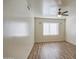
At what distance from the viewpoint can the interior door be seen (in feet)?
15.6

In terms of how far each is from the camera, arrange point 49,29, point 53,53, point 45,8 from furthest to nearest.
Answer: point 45,8 → point 49,29 → point 53,53

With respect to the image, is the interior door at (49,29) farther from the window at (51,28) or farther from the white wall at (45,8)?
the white wall at (45,8)

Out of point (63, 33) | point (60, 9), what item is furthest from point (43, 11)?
point (63, 33)

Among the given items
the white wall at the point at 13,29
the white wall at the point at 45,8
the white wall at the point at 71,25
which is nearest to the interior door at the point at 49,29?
the white wall at the point at 71,25

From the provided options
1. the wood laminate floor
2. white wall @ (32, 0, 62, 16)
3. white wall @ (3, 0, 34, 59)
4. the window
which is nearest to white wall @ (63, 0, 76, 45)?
the window

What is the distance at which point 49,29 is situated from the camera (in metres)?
5.03

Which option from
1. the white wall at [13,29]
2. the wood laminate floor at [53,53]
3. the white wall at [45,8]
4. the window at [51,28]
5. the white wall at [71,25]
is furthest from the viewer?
the white wall at [45,8]

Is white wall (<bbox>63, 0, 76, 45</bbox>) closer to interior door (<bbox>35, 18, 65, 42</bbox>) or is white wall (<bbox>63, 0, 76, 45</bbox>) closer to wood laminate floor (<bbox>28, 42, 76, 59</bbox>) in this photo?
interior door (<bbox>35, 18, 65, 42</bbox>)

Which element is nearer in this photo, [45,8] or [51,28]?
[51,28]

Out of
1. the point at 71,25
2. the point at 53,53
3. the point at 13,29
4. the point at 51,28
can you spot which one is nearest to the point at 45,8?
the point at 51,28

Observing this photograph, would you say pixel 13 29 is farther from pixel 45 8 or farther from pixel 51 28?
pixel 45 8

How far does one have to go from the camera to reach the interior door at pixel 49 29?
4766 millimetres

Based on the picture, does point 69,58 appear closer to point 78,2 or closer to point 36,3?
point 78,2

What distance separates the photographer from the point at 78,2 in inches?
38.5
